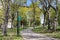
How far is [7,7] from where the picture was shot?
26.4m

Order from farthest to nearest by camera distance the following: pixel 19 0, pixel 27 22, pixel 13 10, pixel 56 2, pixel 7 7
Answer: pixel 27 22
pixel 13 10
pixel 19 0
pixel 56 2
pixel 7 7

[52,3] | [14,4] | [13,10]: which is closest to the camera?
[52,3]

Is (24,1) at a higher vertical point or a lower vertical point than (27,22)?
higher

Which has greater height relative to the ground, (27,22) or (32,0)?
(32,0)

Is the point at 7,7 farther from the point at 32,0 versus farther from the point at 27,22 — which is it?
the point at 27,22

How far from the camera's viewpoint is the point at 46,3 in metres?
44.6

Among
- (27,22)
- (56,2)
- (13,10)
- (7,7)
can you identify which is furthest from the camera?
(27,22)

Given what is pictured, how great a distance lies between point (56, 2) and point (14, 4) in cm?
1931

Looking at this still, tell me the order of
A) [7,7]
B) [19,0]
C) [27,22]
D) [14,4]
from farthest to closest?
[27,22] → [14,4] → [19,0] → [7,7]

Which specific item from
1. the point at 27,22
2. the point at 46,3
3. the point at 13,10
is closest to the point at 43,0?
the point at 46,3

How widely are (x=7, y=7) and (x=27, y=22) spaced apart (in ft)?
278

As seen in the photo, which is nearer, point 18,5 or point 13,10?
point 18,5

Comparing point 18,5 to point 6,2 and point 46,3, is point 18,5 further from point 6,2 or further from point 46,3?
point 6,2

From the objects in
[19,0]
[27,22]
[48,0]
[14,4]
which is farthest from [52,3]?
[27,22]
